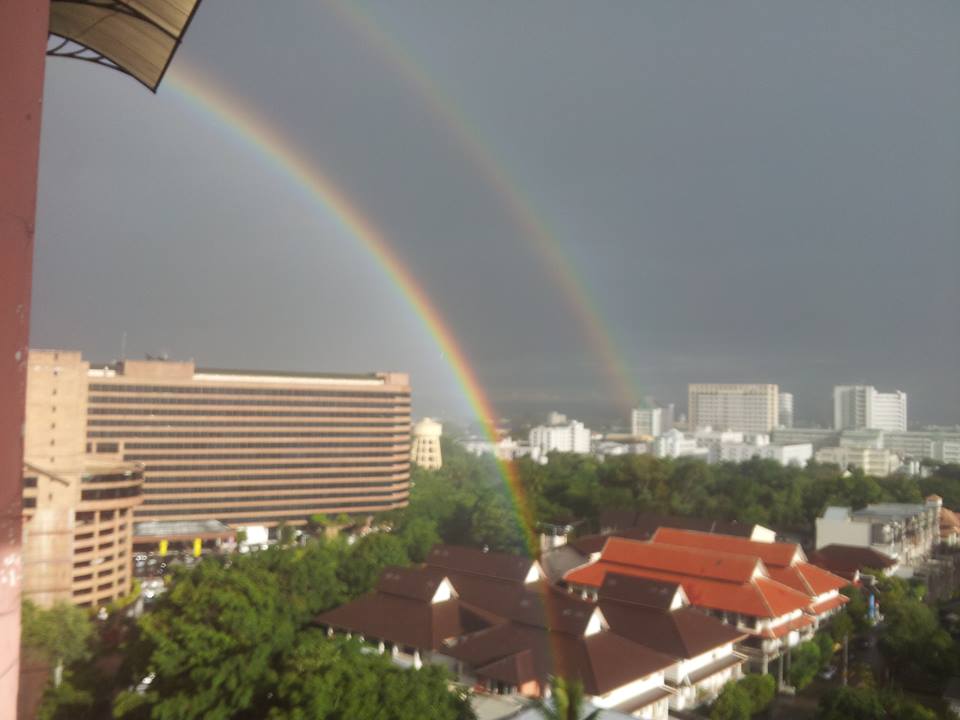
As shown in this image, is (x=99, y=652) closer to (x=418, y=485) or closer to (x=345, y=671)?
(x=345, y=671)

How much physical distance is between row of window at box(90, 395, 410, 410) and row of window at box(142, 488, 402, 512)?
14.5 feet

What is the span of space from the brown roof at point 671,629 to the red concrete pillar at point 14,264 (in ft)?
55.2

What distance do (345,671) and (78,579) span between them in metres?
15.4

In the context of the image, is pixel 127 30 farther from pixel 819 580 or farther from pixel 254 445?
pixel 254 445

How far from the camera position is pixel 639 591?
1939cm

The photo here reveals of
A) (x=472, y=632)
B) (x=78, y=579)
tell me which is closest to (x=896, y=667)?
(x=472, y=632)

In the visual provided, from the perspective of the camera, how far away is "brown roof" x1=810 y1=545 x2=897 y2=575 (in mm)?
26172

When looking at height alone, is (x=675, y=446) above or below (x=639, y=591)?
below

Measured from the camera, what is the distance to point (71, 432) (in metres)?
23.9

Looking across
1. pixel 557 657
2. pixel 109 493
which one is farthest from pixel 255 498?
pixel 557 657

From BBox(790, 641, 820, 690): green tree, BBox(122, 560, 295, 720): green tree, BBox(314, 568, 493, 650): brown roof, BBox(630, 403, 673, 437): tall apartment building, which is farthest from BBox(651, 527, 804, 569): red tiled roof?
BBox(630, 403, 673, 437): tall apartment building

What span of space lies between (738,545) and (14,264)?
84.2ft

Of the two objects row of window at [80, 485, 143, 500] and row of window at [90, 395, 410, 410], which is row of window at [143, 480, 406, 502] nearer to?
row of window at [90, 395, 410, 410]

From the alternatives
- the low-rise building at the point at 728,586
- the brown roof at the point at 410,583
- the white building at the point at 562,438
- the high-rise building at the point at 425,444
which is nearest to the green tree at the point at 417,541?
the low-rise building at the point at 728,586
